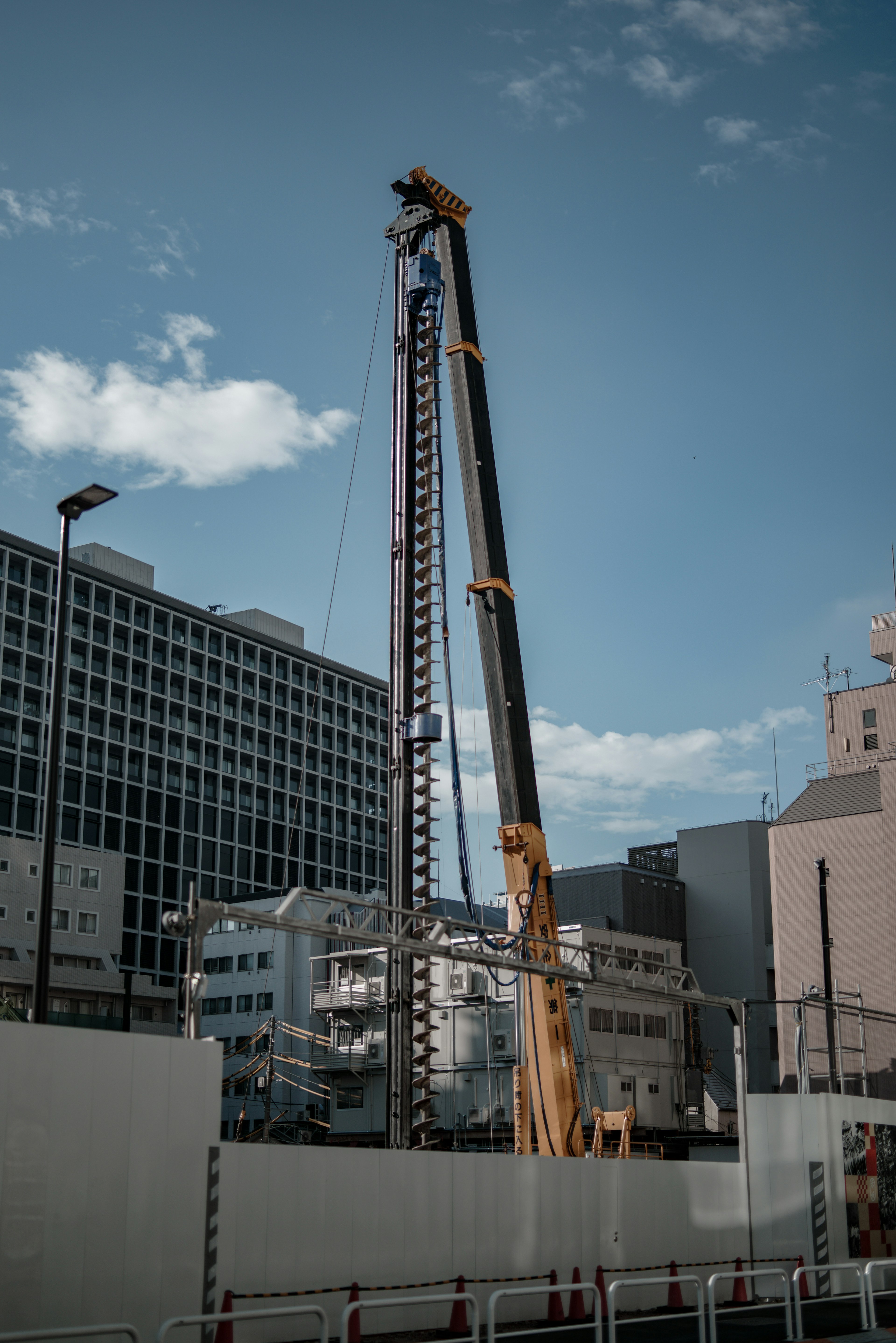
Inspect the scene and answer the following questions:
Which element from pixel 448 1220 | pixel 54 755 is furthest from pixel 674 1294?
pixel 54 755

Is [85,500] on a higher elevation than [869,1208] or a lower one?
higher

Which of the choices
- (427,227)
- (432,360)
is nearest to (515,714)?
(432,360)

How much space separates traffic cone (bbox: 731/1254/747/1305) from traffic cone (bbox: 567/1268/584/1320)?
357cm

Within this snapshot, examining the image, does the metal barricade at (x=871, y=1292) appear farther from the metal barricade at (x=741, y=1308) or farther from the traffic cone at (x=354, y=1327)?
the traffic cone at (x=354, y=1327)

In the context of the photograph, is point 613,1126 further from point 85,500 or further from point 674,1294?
point 85,500

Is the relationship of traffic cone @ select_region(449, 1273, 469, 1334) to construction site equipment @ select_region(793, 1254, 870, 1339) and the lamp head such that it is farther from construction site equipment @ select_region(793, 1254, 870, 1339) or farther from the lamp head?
the lamp head

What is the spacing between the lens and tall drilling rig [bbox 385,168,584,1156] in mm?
25062

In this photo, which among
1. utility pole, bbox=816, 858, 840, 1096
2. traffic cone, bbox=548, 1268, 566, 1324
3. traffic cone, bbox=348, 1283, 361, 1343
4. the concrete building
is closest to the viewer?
traffic cone, bbox=348, 1283, 361, 1343

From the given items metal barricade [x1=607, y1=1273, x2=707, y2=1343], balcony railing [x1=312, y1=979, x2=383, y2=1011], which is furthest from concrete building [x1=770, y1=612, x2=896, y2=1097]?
metal barricade [x1=607, y1=1273, x2=707, y2=1343]

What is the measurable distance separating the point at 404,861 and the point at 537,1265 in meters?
7.73

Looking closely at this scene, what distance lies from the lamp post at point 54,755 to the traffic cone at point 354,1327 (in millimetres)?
4777

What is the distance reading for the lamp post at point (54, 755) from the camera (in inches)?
608

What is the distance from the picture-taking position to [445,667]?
92.0 ft

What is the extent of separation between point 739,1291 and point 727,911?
68668 millimetres
